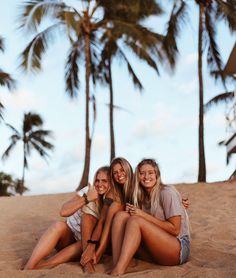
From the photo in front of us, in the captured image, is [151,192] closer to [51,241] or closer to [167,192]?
[167,192]

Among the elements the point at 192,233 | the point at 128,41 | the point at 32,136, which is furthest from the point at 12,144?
the point at 192,233

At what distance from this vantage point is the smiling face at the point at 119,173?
4383 millimetres

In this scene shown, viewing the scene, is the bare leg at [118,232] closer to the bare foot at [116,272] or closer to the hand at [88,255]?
the bare foot at [116,272]

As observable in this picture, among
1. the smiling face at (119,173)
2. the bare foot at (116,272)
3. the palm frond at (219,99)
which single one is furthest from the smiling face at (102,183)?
the palm frond at (219,99)

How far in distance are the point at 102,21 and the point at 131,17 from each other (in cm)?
196

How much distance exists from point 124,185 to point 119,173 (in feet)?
0.41

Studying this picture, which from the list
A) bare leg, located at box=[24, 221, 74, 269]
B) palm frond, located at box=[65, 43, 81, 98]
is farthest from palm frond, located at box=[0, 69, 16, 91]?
bare leg, located at box=[24, 221, 74, 269]

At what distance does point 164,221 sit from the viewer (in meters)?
4.16

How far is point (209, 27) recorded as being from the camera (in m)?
16.7

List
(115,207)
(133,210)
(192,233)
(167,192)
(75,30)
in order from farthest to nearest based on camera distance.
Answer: (75,30) < (192,233) < (115,207) < (167,192) < (133,210)

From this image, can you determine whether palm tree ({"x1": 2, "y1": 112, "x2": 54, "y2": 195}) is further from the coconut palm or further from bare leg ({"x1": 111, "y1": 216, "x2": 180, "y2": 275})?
bare leg ({"x1": 111, "y1": 216, "x2": 180, "y2": 275})

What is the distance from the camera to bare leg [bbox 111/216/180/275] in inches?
157

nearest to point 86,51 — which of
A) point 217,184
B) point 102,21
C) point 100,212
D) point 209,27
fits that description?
point 102,21

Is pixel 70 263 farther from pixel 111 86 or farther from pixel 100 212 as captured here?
pixel 111 86
